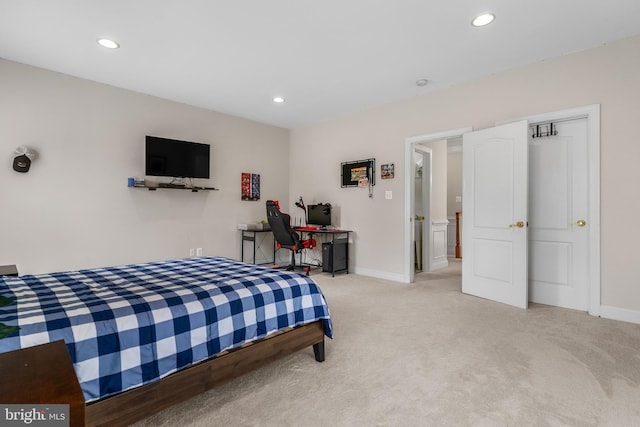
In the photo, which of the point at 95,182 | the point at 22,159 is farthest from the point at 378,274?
the point at 22,159

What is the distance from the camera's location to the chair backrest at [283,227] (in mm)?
4992

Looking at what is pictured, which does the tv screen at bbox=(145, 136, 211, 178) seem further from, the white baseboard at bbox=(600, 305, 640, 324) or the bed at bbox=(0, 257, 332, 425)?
the white baseboard at bbox=(600, 305, 640, 324)

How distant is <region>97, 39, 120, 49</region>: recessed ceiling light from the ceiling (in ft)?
0.26

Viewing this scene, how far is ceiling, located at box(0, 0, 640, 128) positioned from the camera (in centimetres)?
265

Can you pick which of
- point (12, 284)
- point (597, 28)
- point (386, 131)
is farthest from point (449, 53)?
point (12, 284)

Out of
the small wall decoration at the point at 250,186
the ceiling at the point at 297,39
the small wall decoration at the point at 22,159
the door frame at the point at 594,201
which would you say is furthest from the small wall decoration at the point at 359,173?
the small wall decoration at the point at 22,159

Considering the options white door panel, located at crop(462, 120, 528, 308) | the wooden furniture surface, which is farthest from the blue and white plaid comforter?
white door panel, located at crop(462, 120, 528, 308)

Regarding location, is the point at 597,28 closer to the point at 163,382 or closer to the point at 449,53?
the point at 449,53

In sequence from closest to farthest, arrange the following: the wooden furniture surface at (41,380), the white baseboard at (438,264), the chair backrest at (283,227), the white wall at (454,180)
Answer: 1. the wooden furniture surface at (41,380)
2. the chair backrest at (283,227)
3. the white baseboard at (438,264)
4. the white wall at (454,180)

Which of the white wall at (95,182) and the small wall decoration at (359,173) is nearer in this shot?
the white wall at (95,182)

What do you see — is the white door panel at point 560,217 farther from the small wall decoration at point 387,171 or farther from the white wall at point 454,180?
the white wall at point 454,180

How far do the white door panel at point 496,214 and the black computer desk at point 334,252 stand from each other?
188 centimetres

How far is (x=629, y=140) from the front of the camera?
306 cm

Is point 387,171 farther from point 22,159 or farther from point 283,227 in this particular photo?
point 22,159
